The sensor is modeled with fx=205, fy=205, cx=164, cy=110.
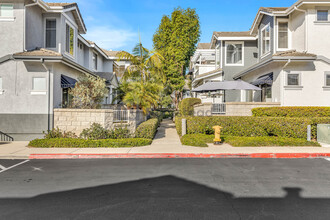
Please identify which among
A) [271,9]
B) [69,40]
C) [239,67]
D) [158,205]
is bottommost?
[158,205]

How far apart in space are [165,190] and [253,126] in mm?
8128

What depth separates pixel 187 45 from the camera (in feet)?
81.4

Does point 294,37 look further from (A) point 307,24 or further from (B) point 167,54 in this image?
(B) point 167,54

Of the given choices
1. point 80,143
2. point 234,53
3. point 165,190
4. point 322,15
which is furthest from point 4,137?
point 322,15

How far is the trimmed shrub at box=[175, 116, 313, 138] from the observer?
34.8ft

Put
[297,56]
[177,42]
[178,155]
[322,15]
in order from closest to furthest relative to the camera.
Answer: [178,155], [297,56], [322,15], [177,42]

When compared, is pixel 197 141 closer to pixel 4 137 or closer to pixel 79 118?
pixel 79 118

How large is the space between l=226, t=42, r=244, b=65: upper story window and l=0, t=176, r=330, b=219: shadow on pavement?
16.8 m

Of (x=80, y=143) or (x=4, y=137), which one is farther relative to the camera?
(x=4, y=137)

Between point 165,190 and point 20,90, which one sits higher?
point 20,90

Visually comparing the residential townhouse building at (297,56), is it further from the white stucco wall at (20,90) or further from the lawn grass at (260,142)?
the white stucco wall at (20,90)

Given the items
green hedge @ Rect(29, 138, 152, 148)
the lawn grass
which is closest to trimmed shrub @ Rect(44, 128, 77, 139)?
green hedge @ Rect(29, 138, 152, 148)

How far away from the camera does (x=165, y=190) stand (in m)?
4.86

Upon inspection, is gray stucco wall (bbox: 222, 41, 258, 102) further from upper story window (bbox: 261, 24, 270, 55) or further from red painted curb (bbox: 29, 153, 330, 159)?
red painted curb (bbox: 29, 153, 330, 159)
